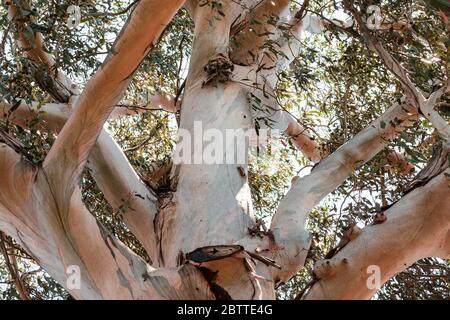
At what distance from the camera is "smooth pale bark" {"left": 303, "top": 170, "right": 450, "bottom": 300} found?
3379 millimetres

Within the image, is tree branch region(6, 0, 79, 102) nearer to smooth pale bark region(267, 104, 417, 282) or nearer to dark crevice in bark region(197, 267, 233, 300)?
smooth pale bark region(267, 104, 417, 282)

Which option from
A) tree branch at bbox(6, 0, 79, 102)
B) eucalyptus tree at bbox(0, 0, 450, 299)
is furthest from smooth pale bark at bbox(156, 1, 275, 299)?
tree branch at bbox(6, 0, 79, 102)

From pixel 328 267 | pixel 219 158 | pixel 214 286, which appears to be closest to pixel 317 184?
pixel 219 158

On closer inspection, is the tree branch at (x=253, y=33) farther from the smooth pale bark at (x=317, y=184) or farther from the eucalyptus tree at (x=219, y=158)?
the smooth pale bark at (x=317, y=184)

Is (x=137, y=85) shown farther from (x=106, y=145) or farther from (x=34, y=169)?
(x=34, y=169)

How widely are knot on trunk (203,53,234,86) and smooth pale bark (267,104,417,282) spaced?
0.79m

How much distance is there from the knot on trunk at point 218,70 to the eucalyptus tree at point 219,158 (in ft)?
0.04

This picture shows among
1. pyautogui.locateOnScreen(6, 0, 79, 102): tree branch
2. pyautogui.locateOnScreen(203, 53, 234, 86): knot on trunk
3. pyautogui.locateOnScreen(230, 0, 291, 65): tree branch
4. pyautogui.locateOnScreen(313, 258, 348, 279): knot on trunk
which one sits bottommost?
pyautogui.locateOnScreen(313, 258, 348, 279): knot on trunk

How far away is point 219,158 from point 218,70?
76 cm

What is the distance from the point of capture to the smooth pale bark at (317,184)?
11.7 ft

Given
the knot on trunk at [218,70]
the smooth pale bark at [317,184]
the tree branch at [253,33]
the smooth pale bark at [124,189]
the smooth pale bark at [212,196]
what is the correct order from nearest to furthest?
the smooth pale bark at [212,196] < the smooth pale bark at [317,184] < the smooth pale bark at [124,189] < the knot on trunk at [218,70] < the tree branch at [253,33]

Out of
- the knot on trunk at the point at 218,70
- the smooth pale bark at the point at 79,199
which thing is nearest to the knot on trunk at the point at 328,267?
the smooth pale bark at the point at 79,199

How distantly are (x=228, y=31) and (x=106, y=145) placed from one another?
53.8 inches
